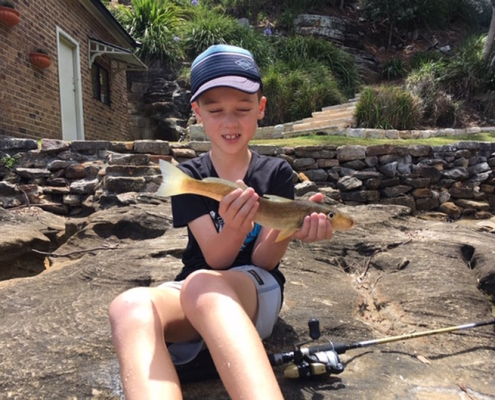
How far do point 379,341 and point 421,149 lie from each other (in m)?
5.89

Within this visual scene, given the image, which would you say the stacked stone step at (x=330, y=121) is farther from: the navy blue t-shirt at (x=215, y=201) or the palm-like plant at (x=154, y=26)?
the navy blue t-shirt at (x=215, y=201)

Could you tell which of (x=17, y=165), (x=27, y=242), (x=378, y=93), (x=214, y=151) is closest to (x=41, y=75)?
(x=17, y=165)

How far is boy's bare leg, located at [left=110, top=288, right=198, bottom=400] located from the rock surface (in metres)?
0.29

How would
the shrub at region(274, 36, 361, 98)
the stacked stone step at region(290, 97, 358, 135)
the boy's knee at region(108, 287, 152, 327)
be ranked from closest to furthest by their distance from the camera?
the boy's knee at region(108, 287, 152, 327) → the stacked stone step at region(290, 97, 358, 135) → the shrub at region(274, 36, 361, 98)

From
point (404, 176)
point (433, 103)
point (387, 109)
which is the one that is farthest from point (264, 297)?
point (433, 103)

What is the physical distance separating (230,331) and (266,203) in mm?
473

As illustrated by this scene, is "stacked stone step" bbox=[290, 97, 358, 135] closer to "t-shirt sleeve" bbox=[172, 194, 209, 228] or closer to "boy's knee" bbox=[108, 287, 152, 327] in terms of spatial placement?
"t-shirt sleeve" bbox=[172, 194, 209, 228]

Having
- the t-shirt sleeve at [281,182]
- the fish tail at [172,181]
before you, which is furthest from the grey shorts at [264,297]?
the fish tail at [172,181]

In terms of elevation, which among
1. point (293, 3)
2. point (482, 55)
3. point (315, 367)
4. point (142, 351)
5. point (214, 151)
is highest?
point (293, 3)

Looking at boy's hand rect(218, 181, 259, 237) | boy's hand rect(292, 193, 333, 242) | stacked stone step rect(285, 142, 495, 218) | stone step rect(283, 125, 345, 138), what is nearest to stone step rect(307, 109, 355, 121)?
stone step rect(283, 125, 345, 138)

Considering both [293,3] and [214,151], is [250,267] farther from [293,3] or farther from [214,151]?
[293,3]

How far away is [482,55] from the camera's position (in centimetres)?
1224

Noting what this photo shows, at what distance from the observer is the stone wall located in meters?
5.40

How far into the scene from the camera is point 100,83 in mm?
11906
